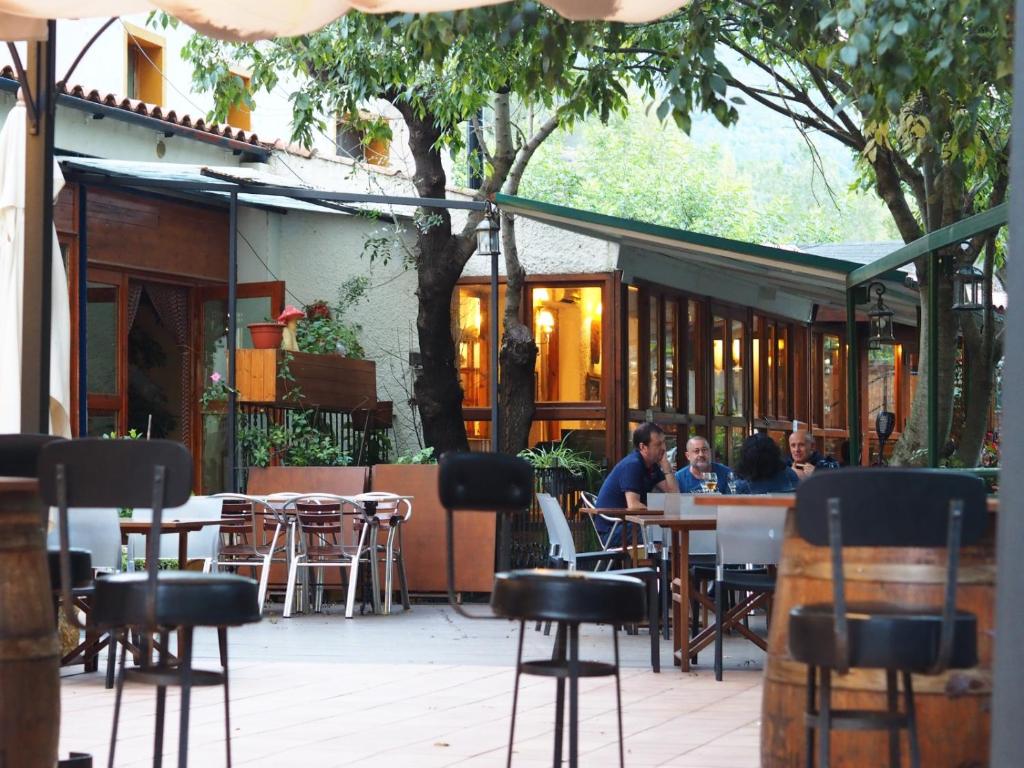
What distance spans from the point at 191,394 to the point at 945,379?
681 centimetres

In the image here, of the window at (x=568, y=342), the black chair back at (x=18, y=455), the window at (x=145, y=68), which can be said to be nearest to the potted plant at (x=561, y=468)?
the window at (x=568, y=342)

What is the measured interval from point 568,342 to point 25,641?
10261 millimetres

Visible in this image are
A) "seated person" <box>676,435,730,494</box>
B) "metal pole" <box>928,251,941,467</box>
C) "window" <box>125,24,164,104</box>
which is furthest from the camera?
"window" <box>125,24,164,104</box>

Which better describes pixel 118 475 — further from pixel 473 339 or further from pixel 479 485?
pixel 473 339

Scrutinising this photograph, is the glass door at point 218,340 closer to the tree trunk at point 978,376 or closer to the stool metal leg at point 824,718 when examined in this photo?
the tree trunk at point 978,376

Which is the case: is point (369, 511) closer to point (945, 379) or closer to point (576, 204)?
point (945, 379)

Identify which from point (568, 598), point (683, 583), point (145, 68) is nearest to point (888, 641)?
point (568, 598)

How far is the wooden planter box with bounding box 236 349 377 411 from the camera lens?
39.2 feet

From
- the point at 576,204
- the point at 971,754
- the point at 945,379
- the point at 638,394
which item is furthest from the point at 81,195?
the point at 576,204

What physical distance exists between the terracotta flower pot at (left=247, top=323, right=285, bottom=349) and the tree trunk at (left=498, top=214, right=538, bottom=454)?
6.46ft

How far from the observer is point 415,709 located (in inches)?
239

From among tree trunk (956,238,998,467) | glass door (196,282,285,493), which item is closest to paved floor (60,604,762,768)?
tree trunk (956,238,998,467)

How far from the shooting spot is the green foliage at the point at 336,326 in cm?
1316

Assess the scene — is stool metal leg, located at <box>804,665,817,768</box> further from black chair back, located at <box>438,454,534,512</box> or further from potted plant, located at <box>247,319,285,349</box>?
potted plant, located at <box>247,319,285,349</box>
